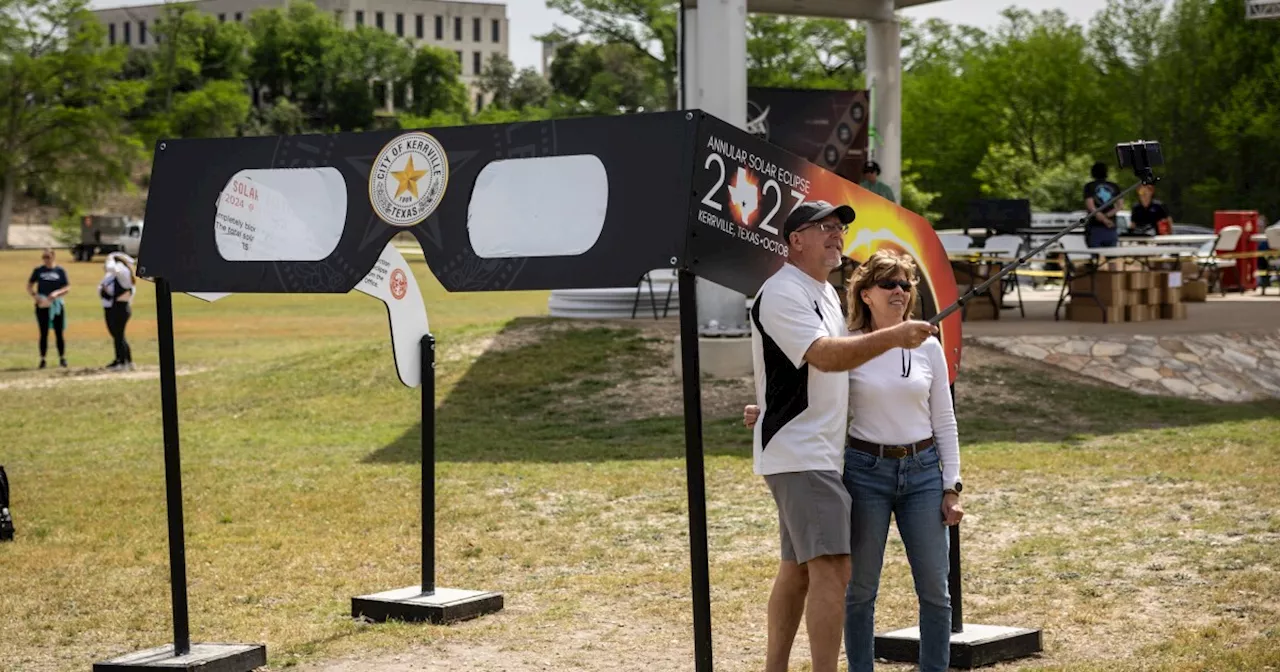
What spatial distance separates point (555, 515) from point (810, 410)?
18.4 ft

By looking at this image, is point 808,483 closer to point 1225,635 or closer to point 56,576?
point 1225,635

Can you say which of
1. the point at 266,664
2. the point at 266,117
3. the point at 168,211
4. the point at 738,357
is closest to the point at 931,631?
the point at 266,664

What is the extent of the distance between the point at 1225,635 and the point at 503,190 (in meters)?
3.42

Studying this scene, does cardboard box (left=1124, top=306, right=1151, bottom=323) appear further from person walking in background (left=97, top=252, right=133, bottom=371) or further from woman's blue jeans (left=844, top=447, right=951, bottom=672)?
woman's blue jeans (left=844, top=447, right=951, bottom=672)

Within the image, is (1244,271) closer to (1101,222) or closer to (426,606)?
(1101,222)

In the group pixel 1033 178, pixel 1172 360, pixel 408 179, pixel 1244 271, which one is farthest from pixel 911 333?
pixel 1033 178

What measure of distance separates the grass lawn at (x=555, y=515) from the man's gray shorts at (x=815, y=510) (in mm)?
1422

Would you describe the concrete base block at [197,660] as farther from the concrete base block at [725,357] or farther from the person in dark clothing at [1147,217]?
the person in dark clothing at [1147,217]

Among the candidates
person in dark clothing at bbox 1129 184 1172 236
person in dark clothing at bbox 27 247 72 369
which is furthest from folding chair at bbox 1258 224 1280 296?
person in dark clothing at bbox 27 247 72 369

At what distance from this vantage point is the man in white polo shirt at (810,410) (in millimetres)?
5410

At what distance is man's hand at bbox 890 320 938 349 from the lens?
5.14 metres

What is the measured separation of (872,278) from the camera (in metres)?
5.67

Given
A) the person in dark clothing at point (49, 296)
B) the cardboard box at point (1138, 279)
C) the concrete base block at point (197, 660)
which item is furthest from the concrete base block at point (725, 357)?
the person in dark clothing at point (49, 296)

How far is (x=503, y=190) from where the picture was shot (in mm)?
6301
